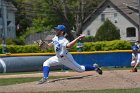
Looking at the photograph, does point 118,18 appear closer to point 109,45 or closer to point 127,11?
point 127,11

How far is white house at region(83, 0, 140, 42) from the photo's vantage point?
7512 centimetres

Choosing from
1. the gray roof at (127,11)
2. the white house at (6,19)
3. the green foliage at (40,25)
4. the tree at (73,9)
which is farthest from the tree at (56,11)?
the white house at (6,19)

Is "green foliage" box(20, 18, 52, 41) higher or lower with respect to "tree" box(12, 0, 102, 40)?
lower

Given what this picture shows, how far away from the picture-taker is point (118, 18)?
76.3m

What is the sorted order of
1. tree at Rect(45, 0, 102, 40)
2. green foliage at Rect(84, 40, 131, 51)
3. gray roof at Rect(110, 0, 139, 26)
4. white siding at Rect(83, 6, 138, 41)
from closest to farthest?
green foliage at Rect(84, 40, 131, 51) → tree at Rect(45, 0, 102, 40) → gray roof at Rect(110, 0, 139, 26) → white siding at Rect(83, 6, 138, 41)

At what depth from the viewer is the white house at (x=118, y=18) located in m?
75.1

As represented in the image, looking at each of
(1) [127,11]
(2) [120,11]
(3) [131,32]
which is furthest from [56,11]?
(3) [131,32]

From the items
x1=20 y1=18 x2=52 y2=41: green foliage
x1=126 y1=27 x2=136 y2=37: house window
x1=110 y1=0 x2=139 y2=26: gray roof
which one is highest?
x1=110 y1=0 x2=139 y2=26: gray roof

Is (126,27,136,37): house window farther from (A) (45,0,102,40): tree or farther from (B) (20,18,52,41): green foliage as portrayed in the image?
(B) (20,18,52,41): green foliage

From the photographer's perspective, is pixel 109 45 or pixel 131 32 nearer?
pixel 109 45

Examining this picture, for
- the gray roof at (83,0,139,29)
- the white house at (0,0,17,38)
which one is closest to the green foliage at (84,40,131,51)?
the white house at (0,0,17,38)

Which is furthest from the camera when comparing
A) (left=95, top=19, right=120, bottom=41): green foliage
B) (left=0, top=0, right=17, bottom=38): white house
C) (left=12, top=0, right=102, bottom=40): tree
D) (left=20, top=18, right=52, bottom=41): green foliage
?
(left=20, top=18, right=52, bottom=41): green foliage

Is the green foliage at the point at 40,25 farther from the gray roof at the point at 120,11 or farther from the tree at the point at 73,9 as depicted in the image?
the gray roof at the point at 120,11

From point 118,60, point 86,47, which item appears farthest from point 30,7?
point 118,60
